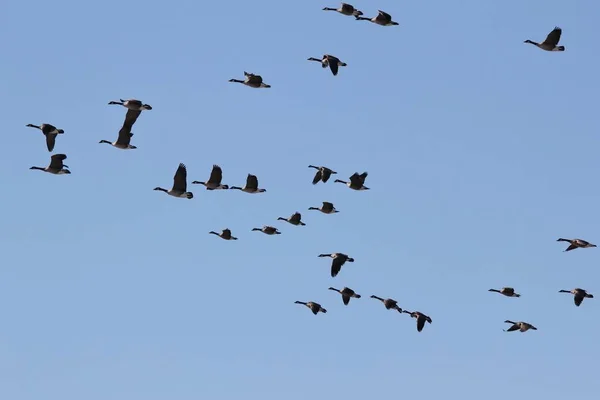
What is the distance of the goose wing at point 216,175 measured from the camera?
295 ft

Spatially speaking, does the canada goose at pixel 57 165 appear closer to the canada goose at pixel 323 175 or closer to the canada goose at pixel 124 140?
the canada goose at pixel 124 140

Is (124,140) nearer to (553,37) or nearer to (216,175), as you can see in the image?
(216,175)

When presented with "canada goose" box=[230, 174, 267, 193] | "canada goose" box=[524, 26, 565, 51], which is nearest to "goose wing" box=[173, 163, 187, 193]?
"canada goose" box=[230, 174, 267, 193]

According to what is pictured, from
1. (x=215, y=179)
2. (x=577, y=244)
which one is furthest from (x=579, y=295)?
(x=215, y=179)

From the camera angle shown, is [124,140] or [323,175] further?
[323,175]

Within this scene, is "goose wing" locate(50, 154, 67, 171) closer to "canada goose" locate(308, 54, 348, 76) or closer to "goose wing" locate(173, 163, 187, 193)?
"goose wing" locate(173, 163, 187, 193)

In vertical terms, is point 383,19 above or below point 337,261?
above

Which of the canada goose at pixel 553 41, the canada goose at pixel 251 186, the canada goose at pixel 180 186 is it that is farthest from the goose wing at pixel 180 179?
the canada goose at pixel 553 41

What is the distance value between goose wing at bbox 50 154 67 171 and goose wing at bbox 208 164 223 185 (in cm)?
645

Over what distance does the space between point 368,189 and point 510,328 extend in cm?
850

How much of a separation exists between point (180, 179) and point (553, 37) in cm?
1647

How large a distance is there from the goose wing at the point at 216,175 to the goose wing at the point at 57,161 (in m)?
6.45

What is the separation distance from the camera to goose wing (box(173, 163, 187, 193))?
8844 centimetres

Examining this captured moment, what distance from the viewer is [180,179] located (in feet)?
291
